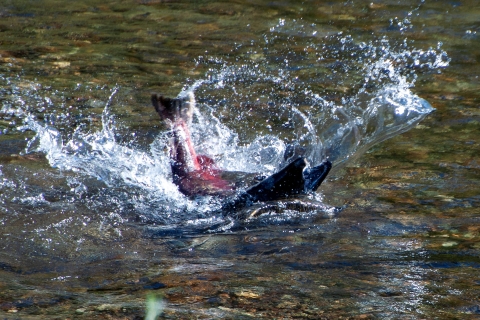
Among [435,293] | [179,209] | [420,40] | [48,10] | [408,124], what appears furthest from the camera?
[48,10]

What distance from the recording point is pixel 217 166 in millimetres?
5902

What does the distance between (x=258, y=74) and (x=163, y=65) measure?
3.97ft

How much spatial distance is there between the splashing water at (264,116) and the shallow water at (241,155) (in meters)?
0.03

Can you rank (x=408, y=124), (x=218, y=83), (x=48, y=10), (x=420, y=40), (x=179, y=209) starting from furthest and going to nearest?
(x=48, y=10) → (x=420, y=40) → (x=218, y=83) → (x=408, y=124) → (x=179, y=209)

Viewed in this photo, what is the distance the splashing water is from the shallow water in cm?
3

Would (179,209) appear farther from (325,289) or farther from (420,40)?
(420,40)

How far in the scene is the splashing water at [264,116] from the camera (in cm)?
571

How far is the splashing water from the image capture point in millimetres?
5715

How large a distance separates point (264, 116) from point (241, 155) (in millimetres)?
857

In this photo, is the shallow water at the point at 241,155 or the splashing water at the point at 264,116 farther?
the splashing water at the point at 264,116

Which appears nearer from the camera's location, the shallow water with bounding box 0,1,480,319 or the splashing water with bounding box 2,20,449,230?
the shallow water with bounding box 0,1,480,319

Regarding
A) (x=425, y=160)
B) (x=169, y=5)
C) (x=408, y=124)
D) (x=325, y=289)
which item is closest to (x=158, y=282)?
(x=325, y=289)

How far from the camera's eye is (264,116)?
22.6ft

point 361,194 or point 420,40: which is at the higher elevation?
point 420,40
